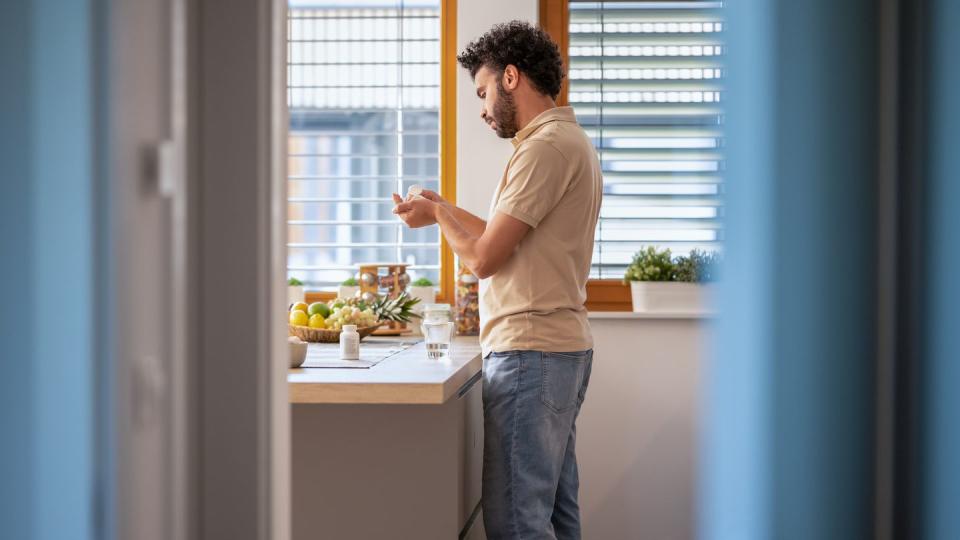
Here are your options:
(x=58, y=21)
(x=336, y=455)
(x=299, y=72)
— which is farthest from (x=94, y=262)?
(x=299, y=72)

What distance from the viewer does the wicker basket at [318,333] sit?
284 centimetres

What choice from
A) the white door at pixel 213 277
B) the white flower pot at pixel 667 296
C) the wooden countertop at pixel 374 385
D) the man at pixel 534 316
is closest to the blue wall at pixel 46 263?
the white door at pixel 213 277

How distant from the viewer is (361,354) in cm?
260

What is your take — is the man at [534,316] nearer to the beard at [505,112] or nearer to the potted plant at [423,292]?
the beard at [505,112]

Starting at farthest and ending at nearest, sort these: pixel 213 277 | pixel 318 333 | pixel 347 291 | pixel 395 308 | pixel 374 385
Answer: pixel 347 291 → pixel 395 308 → pixel 318 333 → pixel 374 385 → pixel 213 277

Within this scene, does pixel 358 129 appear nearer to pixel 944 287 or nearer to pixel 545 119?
pixel 545 119

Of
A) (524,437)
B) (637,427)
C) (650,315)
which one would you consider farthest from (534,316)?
(637,427)

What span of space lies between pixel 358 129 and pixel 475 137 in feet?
1.64

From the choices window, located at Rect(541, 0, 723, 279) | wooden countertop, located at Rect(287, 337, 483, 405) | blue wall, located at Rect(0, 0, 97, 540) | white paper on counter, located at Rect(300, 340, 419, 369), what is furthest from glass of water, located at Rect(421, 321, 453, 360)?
blue wall, located at Rect(0, 0, 97, 540)

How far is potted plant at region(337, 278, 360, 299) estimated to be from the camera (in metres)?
3.34

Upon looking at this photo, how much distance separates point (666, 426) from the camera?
10.8 ft

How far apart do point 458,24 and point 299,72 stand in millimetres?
694

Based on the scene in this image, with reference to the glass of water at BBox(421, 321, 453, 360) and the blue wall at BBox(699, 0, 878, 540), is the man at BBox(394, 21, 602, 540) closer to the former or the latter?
the glass of water at BBox(421, 321, 453, 360)

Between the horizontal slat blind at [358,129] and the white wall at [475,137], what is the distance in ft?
0.67
